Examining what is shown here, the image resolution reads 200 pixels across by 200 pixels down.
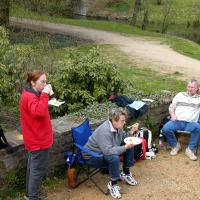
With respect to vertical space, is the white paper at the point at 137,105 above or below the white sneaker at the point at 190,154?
above

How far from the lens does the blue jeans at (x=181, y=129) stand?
19.1ft

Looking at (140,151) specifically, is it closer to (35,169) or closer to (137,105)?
(137,105)

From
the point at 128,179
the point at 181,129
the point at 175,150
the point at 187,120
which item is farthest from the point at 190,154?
the point at 128,179

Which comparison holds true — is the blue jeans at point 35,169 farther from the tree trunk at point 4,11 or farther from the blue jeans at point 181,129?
the tree trunk at point 4,11

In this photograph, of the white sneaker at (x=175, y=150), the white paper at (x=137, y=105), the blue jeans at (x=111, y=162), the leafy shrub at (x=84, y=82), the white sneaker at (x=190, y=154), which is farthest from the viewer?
the leafy shrub at (x=84, y=82)

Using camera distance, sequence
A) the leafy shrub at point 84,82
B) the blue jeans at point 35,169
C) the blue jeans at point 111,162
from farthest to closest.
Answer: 1. the leafy shrub at point 84,82
2. the blue jeans at point 111,162
3. the blue jeans at point 35,169

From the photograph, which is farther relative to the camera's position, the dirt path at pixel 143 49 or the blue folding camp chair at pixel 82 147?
the dirt path at pixel 143 49

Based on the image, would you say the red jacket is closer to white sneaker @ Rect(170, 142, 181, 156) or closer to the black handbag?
the black handbag

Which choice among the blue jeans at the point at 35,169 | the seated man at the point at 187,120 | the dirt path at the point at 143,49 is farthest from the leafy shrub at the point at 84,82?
the dirt path at the point at 143,49

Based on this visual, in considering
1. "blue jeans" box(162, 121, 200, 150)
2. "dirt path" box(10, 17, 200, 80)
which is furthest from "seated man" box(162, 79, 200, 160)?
"dirt path" box(10, 17, 200, 80)

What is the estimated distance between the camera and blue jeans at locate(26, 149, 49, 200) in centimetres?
416

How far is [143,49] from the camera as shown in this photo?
16578 mm

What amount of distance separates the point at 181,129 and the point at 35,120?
280 cm

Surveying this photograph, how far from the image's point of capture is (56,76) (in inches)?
276
